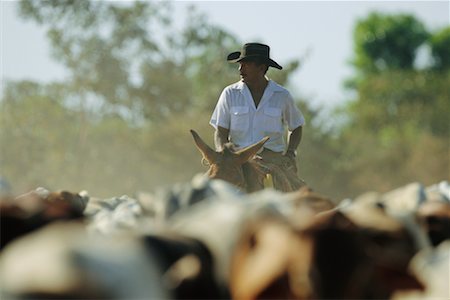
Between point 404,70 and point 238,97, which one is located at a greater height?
point 404,70

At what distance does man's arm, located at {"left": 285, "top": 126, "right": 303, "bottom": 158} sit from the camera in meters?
10.9

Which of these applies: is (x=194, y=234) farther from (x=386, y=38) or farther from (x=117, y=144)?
(x=386, y=38)

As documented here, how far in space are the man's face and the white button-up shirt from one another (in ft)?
0.31

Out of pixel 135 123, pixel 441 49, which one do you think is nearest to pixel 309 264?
pixel 135 123

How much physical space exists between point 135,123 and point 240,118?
42521mm

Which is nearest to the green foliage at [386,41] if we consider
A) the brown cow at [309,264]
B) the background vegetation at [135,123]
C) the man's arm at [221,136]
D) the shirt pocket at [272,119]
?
the background vegetation at [135,123]

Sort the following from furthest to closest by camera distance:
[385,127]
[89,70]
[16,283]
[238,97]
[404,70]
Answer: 1. [404,70]
2. [385,127]
3. [89,70]
4. [238,97]
5. [16,283]

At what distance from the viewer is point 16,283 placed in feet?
11.6

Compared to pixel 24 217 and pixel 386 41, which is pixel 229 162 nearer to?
pixel 24 217

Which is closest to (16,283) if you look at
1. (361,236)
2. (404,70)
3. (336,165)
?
(361,236)

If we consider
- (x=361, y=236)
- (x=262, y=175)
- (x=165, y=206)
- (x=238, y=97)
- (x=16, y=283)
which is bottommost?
(x=16, y=283)

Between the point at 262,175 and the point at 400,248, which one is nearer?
the point at 400,248

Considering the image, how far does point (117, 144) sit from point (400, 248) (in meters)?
47.5

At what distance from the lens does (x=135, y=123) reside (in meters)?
53.3
